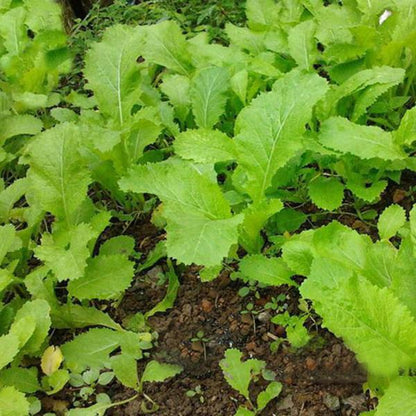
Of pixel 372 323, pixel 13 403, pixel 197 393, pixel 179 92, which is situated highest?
pixel 179 92

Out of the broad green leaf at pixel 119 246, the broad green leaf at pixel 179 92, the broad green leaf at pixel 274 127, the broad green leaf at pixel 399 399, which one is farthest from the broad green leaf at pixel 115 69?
the broad green leaf at pixel 399 399

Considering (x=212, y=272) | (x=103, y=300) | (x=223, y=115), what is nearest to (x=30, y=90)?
(x=223, y=115)

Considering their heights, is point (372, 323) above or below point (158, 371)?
above

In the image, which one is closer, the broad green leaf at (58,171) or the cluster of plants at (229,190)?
the cluster of plants at (229,190)

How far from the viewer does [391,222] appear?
1.77 metres

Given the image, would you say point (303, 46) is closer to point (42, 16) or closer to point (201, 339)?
point (201, 339)

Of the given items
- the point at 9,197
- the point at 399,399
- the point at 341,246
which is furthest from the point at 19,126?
the point at 399,399

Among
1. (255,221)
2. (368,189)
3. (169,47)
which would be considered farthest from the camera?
(169,47)

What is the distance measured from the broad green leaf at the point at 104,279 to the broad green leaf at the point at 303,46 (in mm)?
971

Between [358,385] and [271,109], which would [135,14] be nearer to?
[271,109]

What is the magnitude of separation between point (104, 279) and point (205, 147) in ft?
1.66

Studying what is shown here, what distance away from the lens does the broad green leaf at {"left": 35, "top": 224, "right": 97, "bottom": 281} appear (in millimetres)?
1753

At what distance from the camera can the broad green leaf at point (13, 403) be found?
1.56 metres

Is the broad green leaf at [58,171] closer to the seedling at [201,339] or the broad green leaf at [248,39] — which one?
the seedling at [201,339]
